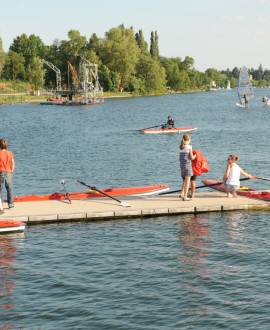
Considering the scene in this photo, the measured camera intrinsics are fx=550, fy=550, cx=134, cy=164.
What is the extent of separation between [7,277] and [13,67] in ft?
472

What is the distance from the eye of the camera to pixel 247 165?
34250 millimetres

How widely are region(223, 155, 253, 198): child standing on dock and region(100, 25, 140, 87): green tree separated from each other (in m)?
143

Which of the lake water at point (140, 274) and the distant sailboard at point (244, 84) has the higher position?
the distant sailboard at point (244, 84)

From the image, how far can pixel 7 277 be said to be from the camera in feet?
45.7

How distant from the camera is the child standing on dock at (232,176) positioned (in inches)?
763

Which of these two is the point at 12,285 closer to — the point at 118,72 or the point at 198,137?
the point at 198,137

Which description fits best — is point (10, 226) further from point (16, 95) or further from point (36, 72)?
point (36, 72)

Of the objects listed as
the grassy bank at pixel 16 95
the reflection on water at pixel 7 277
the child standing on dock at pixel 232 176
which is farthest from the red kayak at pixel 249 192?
the grassy bank at pixel 16 95

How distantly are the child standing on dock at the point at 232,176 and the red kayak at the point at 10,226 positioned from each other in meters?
7.35

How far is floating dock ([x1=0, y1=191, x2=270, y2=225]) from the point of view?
1833cm

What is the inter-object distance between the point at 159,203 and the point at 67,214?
11.6 ft

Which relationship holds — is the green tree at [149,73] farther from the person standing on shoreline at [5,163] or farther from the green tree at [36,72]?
the person standing on shoreline at [5,163]

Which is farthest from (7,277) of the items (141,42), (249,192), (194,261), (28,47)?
(141,42)

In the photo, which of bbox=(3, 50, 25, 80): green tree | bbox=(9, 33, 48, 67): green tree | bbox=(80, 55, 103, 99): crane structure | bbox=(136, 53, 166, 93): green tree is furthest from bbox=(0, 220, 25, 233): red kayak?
bbox=(136, 53, 166, 93): green tree
